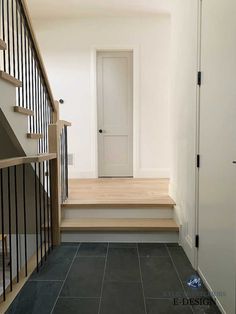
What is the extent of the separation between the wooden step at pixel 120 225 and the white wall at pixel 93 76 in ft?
6.80

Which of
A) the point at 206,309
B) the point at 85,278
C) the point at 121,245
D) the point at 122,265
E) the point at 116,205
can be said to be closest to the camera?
the point at 206,309

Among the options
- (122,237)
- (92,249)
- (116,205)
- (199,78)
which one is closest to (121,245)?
(122,237)

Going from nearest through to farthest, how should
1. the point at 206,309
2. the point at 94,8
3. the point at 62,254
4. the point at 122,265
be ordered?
the point at 206,309 < the point at 122,265 < the point at 62,254 < the point at 94,8

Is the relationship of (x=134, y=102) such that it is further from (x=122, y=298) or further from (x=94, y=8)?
(x=122, y=298)

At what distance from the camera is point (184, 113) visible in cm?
275

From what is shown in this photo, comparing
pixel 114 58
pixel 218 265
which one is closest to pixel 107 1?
pixel 114 58

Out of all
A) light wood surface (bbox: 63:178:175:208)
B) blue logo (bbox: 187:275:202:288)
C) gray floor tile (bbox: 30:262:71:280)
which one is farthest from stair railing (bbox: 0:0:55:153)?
blue logo (bbox: 187:275:202:288)

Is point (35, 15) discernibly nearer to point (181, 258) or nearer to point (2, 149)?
point (2, 149)

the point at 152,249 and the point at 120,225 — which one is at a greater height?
the point at 120,225

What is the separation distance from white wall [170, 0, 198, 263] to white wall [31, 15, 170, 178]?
164 cm

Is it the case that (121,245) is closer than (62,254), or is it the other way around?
(62,254)

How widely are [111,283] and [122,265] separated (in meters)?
0.31

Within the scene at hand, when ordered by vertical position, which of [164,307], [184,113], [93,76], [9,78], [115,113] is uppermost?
→ [93,76]

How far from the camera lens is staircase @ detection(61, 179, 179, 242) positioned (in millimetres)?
2920
